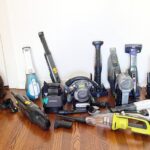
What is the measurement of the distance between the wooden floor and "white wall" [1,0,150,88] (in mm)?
506

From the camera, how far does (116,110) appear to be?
4.30ft

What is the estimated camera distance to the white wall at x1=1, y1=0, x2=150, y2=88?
1.46m

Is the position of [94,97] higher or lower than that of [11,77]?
lower

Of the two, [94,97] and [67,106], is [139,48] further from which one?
[67,106]

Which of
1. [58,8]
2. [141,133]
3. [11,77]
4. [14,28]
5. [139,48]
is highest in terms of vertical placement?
[58,8]

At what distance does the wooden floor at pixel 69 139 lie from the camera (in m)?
1.08

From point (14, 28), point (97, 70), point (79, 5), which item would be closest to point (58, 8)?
point (79, 5)

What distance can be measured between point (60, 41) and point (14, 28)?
305 mm

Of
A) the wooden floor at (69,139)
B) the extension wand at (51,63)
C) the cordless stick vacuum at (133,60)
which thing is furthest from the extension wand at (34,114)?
the cordless stick vacuum at (133,60)

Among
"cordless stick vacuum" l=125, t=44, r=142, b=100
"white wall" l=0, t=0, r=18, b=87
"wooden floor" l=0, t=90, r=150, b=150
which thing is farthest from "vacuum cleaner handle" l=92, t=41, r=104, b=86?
"white wall" l=0, t=0, r=18, b=87

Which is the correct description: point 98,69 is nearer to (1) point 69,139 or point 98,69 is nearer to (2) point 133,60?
→ (2) point 133,60

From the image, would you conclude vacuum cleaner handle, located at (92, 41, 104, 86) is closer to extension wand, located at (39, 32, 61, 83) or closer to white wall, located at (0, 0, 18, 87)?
extension wand, located at (39, 32, 61, 83)

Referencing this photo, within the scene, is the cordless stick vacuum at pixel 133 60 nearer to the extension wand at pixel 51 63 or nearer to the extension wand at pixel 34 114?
the extension wand at pixel 51 63

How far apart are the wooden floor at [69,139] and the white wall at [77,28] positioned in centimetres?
51
